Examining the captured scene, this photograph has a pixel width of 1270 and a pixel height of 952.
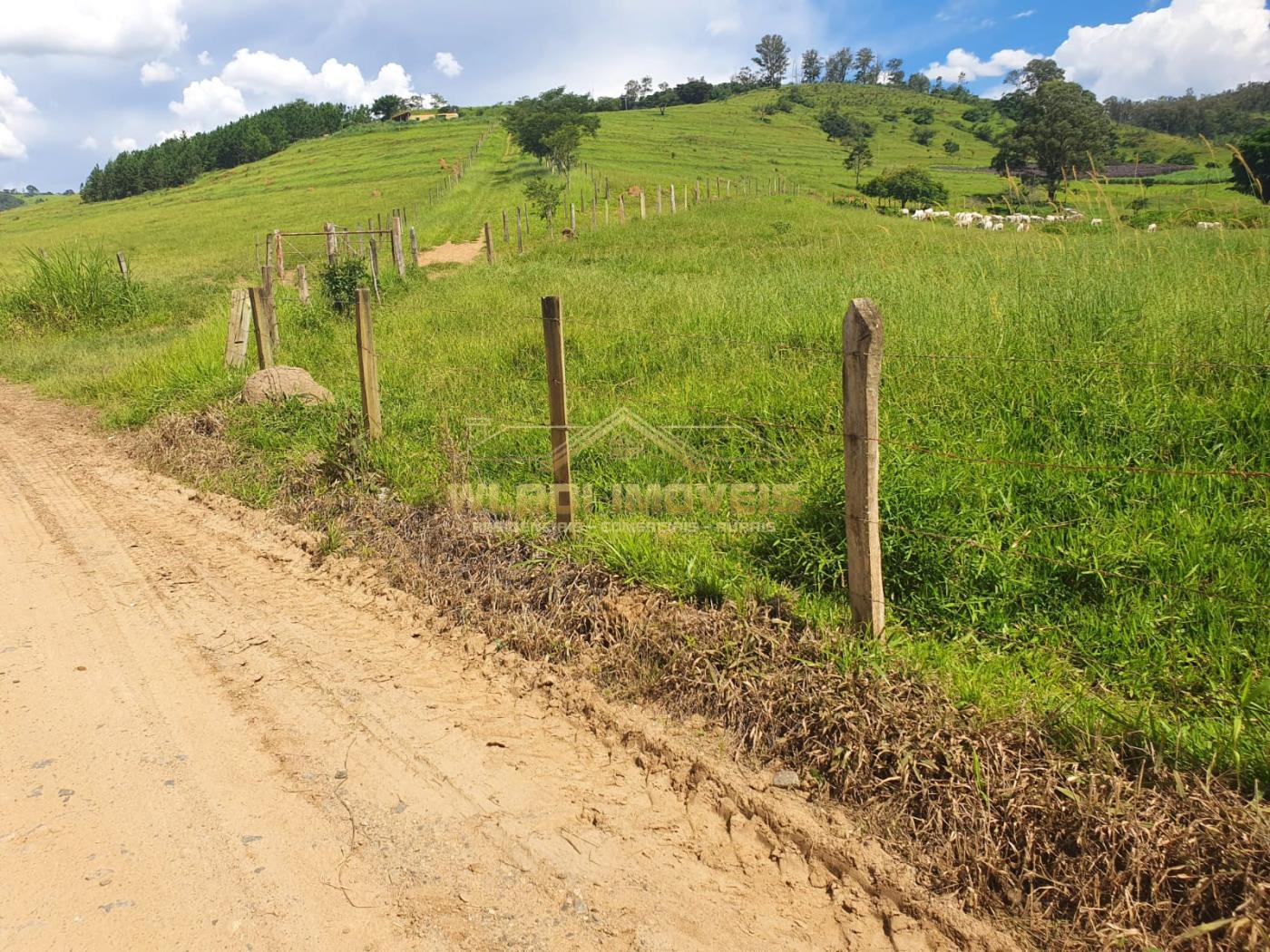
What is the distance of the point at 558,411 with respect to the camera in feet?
16.3

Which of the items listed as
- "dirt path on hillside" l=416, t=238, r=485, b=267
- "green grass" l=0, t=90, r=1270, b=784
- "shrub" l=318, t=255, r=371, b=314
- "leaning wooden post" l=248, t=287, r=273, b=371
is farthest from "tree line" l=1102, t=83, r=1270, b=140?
"dirt path on hillside" l=416, t=238, r=485, b=267

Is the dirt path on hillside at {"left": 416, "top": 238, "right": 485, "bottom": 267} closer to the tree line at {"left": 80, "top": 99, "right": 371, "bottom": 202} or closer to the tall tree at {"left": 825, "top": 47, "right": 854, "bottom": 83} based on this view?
the tree line at {"left": 80, "top": 99, "right": 371, "bottom": 202}

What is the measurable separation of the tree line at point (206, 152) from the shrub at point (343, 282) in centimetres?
9046

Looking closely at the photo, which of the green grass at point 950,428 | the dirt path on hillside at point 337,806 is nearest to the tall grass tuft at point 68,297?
the green grass at point 950,428

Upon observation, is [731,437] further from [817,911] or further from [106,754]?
[106,754]

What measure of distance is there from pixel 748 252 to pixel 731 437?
11534mm

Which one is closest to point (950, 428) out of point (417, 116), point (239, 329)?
point (239, 329)

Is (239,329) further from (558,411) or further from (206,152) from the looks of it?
(206,152)

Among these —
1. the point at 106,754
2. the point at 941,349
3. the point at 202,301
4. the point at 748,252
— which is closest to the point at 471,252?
the point at 202,301

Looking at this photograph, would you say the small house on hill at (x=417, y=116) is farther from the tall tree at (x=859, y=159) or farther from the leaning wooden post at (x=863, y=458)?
the leaning wooden post at (x=863, y=458)

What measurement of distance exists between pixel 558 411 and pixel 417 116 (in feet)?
410

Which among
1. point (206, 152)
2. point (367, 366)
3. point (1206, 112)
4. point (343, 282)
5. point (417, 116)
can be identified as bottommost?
point (367, 366)

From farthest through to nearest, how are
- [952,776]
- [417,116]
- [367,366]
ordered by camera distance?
[417,116]
[367,366]
[952,776]

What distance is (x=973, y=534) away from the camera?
395 cm
